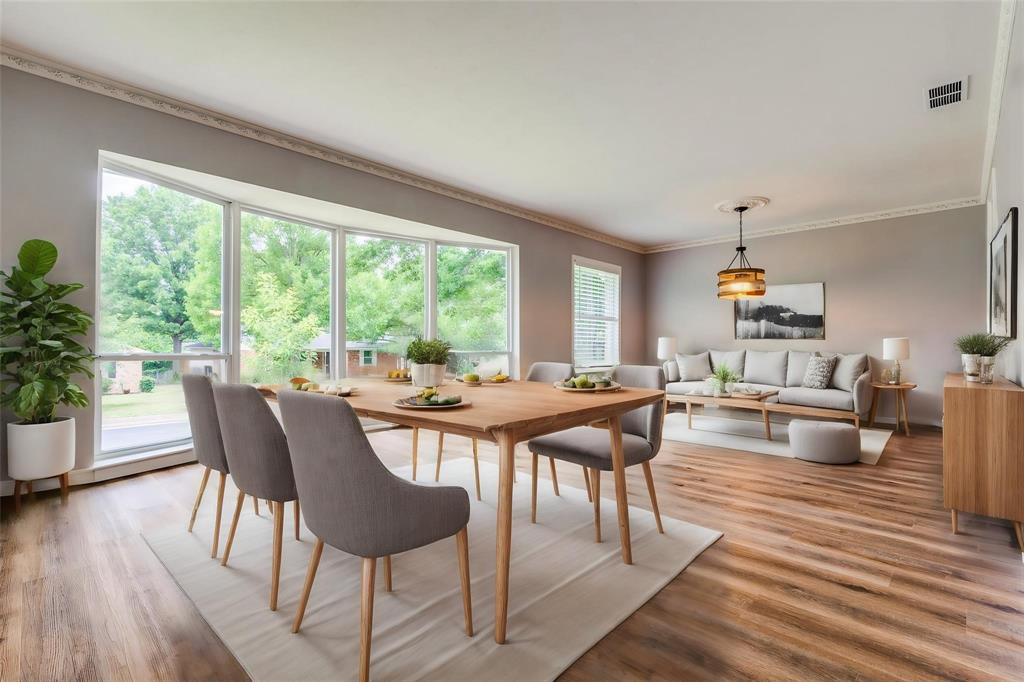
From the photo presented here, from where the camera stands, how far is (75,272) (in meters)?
2.99

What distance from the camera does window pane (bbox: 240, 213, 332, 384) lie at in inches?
166

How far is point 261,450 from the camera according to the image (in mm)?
1788

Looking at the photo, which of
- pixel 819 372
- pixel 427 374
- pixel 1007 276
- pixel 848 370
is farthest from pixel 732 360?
pixel 427 374

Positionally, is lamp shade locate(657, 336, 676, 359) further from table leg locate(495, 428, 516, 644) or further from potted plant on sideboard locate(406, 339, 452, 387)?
table leg locate(495, 428, 516, 644)

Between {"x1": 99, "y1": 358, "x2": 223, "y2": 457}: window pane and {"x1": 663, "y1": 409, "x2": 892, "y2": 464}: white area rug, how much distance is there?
434cm

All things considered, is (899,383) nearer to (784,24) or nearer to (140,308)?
(784,24)

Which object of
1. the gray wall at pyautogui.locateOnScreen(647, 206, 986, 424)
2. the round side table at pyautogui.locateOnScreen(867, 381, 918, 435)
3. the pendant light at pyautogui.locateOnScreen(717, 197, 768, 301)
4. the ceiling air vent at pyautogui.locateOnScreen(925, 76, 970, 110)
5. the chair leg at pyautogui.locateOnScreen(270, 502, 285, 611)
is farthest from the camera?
the gray wall at pyautogui.locateOnScreen(647, 206, 986, 424)

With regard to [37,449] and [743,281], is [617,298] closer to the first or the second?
[743,281]

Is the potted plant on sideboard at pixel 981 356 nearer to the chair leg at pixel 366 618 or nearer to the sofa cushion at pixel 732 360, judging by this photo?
the chair leg at pixel 366 618

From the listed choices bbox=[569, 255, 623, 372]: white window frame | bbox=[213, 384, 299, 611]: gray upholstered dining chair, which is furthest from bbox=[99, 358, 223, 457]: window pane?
bbox=[569, 255, 623, 372]: white window frame

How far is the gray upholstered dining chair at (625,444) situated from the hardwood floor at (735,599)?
49cm

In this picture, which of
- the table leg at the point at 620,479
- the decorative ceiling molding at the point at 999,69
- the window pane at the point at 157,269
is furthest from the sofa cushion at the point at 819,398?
→ the window pane at the point at 157,269

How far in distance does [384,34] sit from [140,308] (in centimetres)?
264

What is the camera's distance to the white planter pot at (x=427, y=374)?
2301mm
